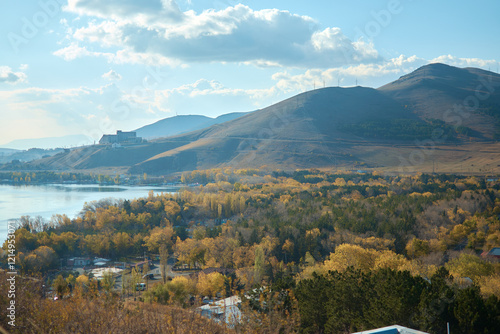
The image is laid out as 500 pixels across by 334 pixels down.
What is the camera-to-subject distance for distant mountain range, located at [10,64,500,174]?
7494 centimetres

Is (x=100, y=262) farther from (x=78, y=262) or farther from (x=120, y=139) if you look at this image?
(x=120, y=139)

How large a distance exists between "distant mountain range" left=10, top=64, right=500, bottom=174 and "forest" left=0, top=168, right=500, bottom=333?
2648 centimetres

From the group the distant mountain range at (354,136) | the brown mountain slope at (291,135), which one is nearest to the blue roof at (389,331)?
the distant mountain range at (354,136)

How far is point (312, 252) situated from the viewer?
23156 millimetres

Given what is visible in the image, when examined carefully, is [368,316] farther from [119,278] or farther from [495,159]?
[495,159]

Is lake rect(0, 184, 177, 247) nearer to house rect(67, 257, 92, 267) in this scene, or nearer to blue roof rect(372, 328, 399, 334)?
house rect(67, 257, 92, 267)

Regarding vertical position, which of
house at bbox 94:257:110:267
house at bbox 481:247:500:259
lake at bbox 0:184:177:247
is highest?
lake at bbox 0:184:177:247

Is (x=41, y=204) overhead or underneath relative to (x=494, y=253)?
overhead

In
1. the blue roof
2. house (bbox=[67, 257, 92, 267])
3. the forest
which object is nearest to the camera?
the blue roof

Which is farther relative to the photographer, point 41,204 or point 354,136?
point 354,136

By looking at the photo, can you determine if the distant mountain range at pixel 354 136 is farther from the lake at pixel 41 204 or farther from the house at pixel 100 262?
the house at pixel 100 262

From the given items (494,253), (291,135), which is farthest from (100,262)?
(291,135)

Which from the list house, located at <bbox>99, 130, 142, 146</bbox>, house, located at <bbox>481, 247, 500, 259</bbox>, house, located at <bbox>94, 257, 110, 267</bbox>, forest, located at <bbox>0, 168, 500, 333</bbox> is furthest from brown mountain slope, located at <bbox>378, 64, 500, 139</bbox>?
house, located at <bbox>94, 257, 110, 267</bbox>

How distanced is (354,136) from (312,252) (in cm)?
6847
